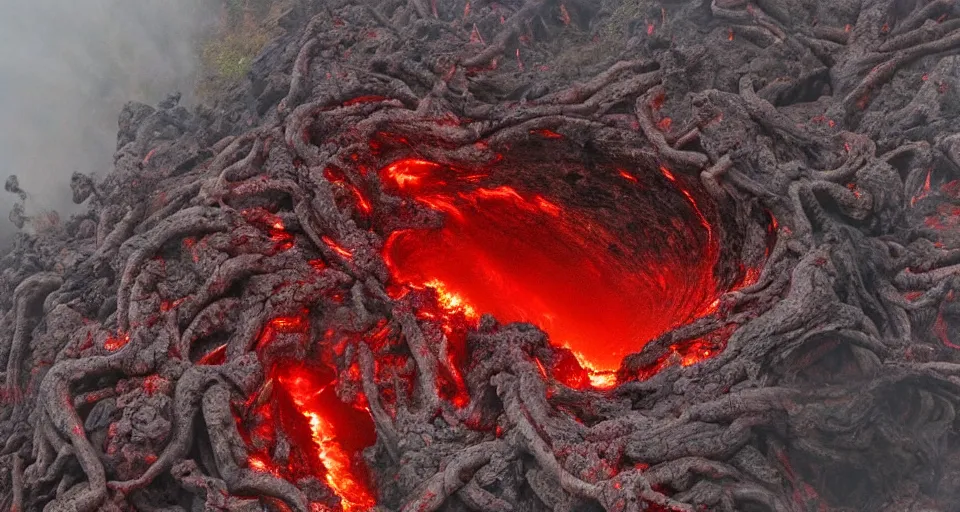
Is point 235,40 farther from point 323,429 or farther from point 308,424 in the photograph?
point 323,429

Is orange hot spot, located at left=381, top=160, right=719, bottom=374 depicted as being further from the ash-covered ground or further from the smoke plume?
the smoke plume

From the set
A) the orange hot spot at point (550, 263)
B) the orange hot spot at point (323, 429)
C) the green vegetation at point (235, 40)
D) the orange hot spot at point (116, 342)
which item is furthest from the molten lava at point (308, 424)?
the green vegetation at point (235, 40)

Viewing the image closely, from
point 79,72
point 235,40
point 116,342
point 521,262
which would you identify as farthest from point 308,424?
point 79,72

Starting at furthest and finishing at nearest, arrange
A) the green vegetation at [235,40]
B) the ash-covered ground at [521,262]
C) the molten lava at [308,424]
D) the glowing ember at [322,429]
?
the green vegetation at [235,40], the glowing ember at [322,429], the molten lava at [308,424], the ash-covered ground at [521,262]

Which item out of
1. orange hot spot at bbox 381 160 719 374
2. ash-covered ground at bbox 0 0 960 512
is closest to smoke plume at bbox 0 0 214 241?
ash-covered ground at bbox 0 0 960 512

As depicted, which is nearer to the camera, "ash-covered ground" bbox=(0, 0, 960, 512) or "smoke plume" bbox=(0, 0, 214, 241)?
"ash-covered ground" bbox=(0, 0, 960, 512)

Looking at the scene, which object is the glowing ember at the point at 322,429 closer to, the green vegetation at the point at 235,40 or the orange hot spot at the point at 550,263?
the orange hot spot at the point at 550,263
